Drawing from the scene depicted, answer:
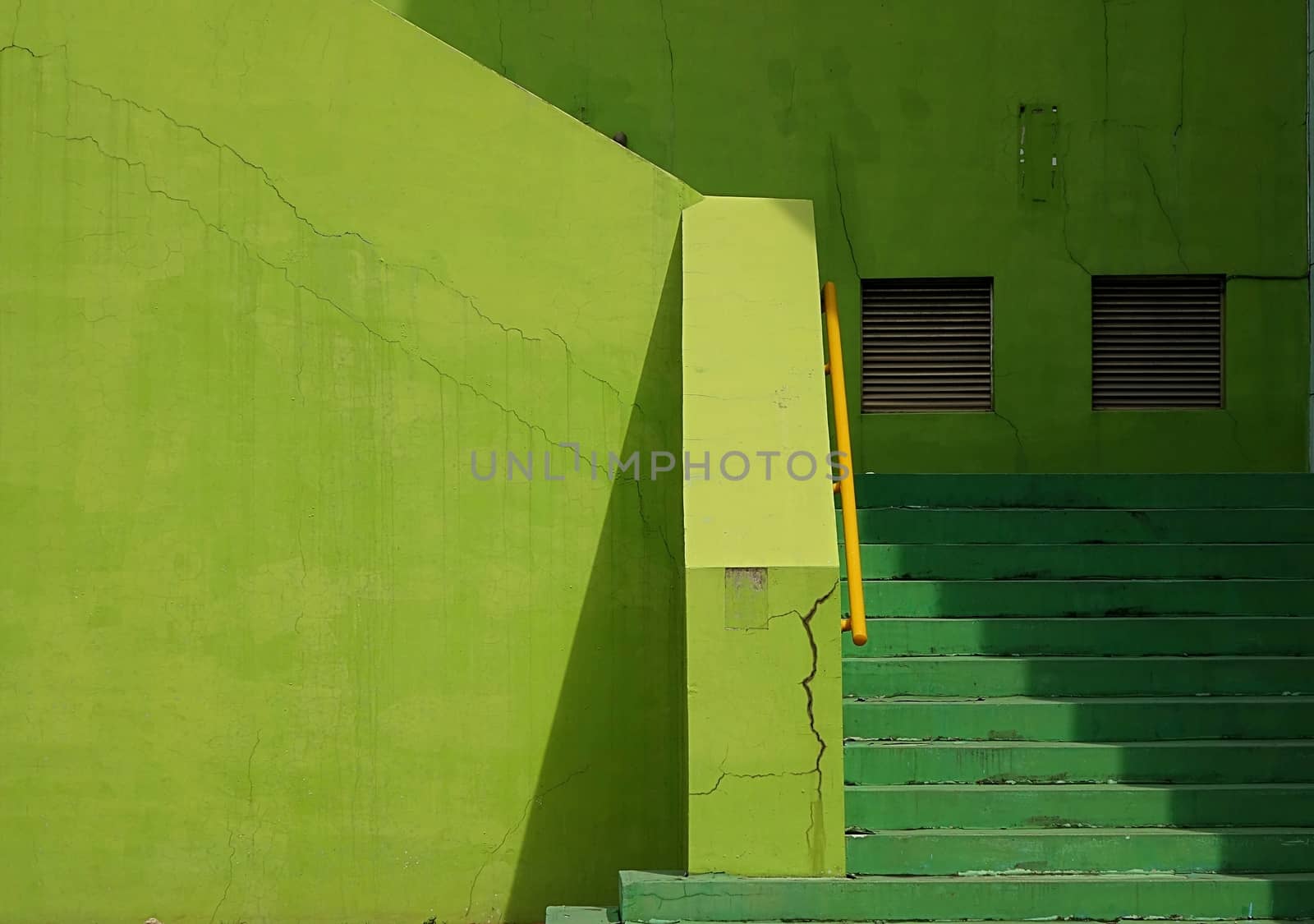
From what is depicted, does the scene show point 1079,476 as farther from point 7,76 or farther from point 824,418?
point 7,76

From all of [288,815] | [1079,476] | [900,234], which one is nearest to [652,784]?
[288,815]

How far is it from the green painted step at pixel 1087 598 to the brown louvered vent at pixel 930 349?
7.34ft

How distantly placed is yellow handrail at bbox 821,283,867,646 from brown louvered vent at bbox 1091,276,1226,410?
2.65 meters

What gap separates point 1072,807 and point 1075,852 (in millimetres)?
168

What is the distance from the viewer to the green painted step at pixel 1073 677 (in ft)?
18.2

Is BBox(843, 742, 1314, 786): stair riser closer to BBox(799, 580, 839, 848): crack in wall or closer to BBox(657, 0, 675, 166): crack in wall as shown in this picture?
BBox(799, 580, 839, 848): crack in wall

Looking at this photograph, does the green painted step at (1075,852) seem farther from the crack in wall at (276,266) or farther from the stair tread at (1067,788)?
the crack in wall at (276,266)

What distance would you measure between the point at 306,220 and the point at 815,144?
3.18 meters

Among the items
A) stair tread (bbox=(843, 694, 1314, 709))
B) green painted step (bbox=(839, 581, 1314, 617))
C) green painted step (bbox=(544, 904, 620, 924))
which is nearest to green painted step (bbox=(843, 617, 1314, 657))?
green painted step (bbox=(839, 581, 1314, 617))

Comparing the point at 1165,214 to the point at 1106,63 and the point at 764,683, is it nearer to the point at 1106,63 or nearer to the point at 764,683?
the point at 1106,63

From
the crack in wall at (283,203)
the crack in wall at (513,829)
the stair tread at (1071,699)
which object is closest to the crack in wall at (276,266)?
the crack in wall at (283,203)

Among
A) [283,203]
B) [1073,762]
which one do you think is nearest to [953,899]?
[1073,762]

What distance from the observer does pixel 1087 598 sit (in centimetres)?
599

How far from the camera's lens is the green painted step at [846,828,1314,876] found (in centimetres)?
488
